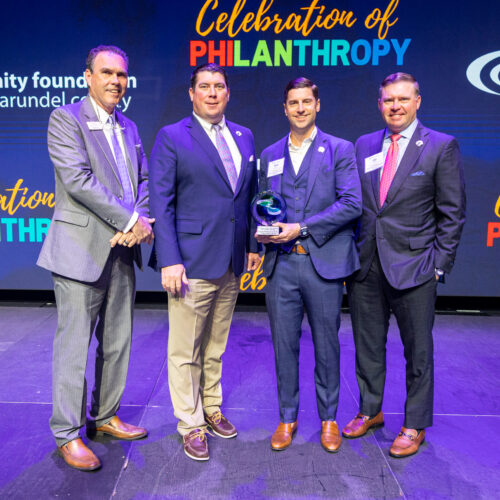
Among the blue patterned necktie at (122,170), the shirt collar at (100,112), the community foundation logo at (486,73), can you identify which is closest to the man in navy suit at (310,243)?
the blue patterned necktie at (122,170)

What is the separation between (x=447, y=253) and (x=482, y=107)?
3.07 meters

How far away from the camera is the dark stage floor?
2.14 m

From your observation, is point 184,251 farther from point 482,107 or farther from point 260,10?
point 482,107

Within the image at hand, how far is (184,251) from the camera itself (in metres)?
2.36

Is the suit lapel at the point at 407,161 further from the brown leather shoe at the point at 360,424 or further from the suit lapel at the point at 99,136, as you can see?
the suit lapel at the point at 99,136

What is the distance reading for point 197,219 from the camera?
236 cm

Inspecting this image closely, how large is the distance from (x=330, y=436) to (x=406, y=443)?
0.36 metres

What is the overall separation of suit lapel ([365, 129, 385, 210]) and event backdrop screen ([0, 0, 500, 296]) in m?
2.42

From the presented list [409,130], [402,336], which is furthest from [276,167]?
[402,336]

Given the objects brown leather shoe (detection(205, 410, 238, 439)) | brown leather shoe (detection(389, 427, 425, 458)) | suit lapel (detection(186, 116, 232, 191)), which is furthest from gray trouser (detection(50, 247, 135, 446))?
brown leather shoe (detection(389, 427, 425, 458))

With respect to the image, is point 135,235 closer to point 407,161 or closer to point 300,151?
point 300,151

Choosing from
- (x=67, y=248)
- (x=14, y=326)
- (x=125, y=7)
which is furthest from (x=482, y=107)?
(x=14, y=326)

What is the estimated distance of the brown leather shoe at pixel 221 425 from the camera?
2.57 meters

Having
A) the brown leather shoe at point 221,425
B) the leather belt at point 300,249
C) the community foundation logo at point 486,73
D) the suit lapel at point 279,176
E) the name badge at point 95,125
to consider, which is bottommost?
the brown leather shoe at point 221,425
